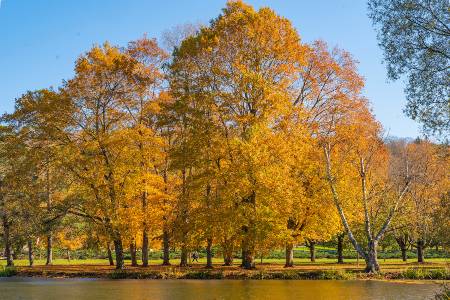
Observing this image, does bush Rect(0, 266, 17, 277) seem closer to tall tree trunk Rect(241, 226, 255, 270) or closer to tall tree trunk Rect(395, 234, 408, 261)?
tall tree trunk Rect(241, 226, 255, 270)

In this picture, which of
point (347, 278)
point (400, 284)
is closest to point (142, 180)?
point (347, 278)

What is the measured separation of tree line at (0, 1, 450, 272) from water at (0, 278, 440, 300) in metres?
5.13

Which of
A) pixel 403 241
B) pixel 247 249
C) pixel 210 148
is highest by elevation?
pixel 210 148

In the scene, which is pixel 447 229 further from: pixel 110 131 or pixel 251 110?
pixel 110 131

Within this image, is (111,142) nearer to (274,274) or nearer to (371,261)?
(274,274)

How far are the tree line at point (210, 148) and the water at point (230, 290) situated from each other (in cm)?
513

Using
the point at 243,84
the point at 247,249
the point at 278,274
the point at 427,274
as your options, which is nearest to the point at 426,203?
the point at 427,274

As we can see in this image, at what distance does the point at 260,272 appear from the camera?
32.9 metres

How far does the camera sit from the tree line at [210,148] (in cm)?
3397

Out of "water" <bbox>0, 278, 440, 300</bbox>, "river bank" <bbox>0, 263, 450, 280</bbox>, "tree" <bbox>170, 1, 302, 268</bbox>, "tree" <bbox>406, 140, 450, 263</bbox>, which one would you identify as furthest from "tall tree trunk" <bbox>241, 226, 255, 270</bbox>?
"tree" <bbox>406, 140, 450, 263</bbox>

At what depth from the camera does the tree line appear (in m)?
34.0

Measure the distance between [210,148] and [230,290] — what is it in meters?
12.0

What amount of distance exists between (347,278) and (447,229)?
18089mm

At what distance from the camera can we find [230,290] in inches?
998
